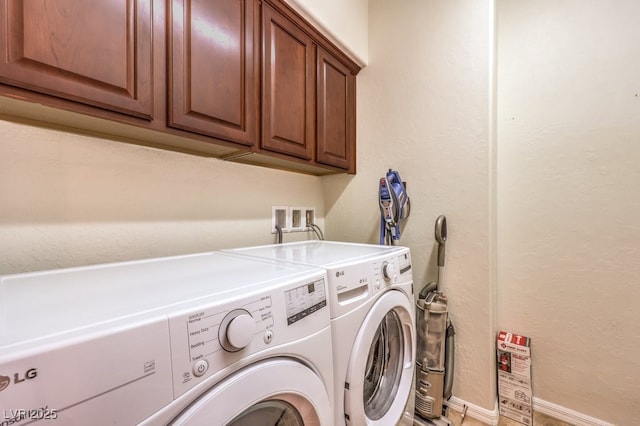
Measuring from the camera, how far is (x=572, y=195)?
128 cm

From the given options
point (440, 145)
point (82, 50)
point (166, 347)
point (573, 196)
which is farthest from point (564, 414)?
point (82, 50)

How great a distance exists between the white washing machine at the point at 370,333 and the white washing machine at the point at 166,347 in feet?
0.25

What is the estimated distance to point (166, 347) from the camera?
1.36 feet

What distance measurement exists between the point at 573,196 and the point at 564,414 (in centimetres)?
106

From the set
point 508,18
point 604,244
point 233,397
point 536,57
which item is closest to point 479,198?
point 604,244

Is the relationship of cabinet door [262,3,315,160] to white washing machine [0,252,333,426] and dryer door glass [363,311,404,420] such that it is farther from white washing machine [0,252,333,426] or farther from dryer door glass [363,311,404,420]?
dryer door glass [363,311,404,420]

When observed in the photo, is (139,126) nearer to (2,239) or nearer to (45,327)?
(2,239)

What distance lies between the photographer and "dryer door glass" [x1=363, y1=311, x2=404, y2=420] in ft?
3.58

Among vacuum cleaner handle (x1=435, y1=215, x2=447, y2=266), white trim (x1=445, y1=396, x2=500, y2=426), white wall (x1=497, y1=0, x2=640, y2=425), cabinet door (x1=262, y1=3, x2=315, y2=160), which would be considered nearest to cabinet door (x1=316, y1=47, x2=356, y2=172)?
cabinet door (x1=262, y1=3, x2=315, y2=160)

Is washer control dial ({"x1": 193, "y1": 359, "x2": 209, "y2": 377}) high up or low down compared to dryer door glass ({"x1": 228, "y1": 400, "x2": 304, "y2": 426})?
up

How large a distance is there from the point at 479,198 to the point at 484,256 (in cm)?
29

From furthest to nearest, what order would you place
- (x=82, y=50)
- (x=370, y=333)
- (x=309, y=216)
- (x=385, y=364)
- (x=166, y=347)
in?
(x=309, y=216), (x=385, y=364), (x=370, y=333), (x=82, y=50), (x=166, y=347)

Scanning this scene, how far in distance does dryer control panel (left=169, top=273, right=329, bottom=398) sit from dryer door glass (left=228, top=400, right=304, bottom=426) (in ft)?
0.48

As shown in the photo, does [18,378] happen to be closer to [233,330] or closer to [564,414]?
[233,330]
